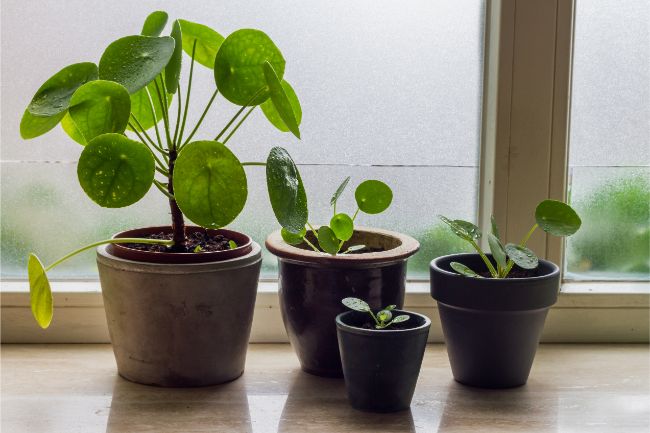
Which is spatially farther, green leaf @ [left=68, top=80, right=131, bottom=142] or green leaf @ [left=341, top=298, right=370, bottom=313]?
green leaf @ [left=341, top=298, right=370, bottom=313]

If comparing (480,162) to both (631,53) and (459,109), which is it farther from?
(631,53)

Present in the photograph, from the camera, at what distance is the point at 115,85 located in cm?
118

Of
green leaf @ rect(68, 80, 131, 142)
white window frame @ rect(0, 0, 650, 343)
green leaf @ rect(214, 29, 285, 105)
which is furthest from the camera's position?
white window frame @ rect(0, 0, 650, 343)

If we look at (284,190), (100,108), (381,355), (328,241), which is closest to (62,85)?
(100,108)

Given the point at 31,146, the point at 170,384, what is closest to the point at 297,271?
the point at 170,384

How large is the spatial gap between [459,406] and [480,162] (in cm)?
50

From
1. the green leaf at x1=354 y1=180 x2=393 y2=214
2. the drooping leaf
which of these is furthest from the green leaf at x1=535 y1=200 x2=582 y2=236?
the drooping leaf

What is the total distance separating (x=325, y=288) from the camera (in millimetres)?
1413

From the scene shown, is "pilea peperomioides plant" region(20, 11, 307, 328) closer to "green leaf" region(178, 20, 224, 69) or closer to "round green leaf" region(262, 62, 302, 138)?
"round green leaf" region(262, 62, 302, 138)

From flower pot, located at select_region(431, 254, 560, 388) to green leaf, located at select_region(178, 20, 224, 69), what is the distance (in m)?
0.50

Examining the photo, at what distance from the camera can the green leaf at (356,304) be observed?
132 centimetres

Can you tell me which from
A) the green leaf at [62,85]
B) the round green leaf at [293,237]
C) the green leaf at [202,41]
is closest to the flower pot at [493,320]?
the round green leaf at [293,237]

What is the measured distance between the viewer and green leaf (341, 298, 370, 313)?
132 centimetres

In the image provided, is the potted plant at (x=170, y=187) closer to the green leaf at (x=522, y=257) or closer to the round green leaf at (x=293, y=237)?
the round green leaf at (x=293, y=237)
